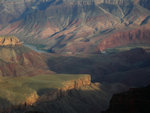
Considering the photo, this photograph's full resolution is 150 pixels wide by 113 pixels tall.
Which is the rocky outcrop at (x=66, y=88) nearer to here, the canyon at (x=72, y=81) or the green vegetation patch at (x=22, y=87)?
the canyon at (x=72, y=81)

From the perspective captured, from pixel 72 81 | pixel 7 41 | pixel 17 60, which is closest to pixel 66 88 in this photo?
pixel 72 81

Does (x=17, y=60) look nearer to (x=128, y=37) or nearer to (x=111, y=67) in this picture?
(x=111, y=67)

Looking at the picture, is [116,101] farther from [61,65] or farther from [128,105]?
[61,65]

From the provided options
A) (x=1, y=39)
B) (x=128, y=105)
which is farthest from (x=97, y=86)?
(x=1, y=39)

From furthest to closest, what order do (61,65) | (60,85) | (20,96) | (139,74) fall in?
(61,65), (139,74), (60,85), (20,96)

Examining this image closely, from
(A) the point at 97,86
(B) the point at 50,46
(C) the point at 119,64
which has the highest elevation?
(A) the point at 97,86

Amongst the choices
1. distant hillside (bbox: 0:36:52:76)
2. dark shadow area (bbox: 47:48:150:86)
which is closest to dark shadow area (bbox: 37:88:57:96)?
dark shadow area (bbox: 47:48:150:86)

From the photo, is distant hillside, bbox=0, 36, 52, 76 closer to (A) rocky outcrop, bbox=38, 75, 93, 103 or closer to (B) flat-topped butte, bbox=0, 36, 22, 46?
(B) flat-topped butte, bbox=0, 36, 22, 46

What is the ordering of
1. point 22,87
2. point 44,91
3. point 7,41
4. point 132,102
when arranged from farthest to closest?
point 7,41, point 44,91, point 22,87, point 132,102
